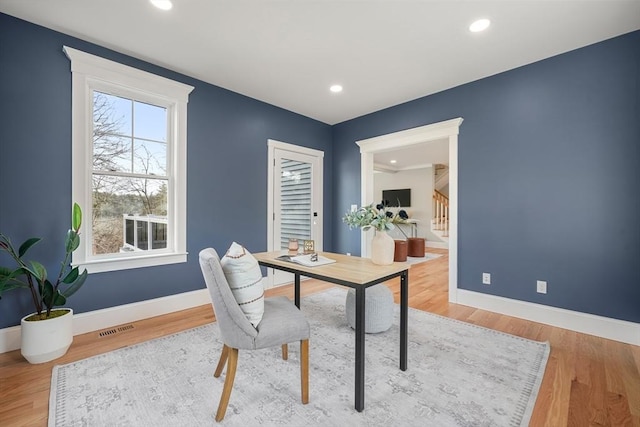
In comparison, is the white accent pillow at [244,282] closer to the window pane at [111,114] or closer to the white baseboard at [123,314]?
the white baseboard at [123,314]

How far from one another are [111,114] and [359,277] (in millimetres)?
2929

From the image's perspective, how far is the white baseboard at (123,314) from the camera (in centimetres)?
223

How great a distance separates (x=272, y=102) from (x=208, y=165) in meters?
1.35

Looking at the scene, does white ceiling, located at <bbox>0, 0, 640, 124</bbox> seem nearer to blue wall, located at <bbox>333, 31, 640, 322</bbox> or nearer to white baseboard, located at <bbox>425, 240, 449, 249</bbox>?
blue wall, located at <bbox>333, 31, 640, 322</bbox>

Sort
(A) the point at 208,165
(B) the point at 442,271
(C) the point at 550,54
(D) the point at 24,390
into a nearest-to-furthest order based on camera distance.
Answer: (D) the point at 24,390 → (C) the point at 550,54 → (A) the point at 208,165 → (B) the point at 442,271

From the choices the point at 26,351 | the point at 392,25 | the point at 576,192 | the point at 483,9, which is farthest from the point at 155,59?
the point at 576,192

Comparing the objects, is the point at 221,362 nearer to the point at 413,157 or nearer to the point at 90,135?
the point at 90,135

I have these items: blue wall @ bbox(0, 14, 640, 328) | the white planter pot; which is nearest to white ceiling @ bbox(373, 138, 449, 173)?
blue wall @ bbox(0, 14, 640, 328)

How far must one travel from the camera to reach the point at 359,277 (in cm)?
162

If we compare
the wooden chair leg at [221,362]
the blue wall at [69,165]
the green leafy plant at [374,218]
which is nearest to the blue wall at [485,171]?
the blue wall at [69,165]

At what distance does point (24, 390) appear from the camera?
1741 millimetres

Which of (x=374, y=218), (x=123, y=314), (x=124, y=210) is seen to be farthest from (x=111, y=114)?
(x=374, y=218)

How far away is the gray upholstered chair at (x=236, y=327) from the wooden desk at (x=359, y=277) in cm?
29

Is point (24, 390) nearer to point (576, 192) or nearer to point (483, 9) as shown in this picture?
point (483, 9)
